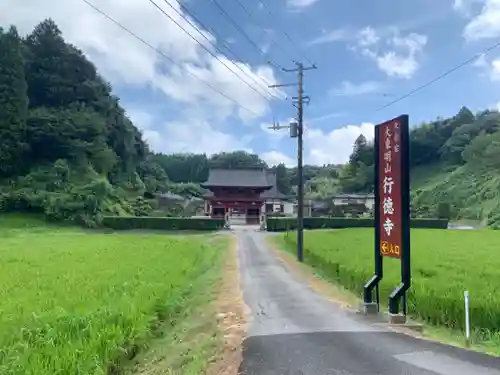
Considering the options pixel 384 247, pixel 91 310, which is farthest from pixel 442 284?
pixel 91 310

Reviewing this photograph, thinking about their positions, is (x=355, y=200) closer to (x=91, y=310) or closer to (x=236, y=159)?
(x=236, y=159)

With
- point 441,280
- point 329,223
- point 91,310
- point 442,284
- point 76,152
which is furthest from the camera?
point 76,152

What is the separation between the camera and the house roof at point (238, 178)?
4944 centimetres

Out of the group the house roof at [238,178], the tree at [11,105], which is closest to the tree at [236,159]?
the house roof at [238,178]

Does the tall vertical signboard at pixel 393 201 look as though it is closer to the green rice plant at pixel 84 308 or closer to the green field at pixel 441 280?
the green field at pixel 441 280

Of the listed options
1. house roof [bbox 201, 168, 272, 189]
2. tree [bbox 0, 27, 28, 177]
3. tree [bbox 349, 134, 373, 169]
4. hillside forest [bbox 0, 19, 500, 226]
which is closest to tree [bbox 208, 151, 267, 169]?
tree [bbox 349, 134, 373, 169]

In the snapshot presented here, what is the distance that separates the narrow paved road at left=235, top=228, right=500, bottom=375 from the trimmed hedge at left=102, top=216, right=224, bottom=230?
29018 mm

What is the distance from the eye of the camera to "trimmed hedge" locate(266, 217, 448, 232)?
3853 centimetres

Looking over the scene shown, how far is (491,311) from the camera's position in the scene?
22.4 feet

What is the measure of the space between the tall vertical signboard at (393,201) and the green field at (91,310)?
127 inches

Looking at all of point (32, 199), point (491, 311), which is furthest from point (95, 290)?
point (32, 199)

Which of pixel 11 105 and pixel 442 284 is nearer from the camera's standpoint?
pixel 442 284

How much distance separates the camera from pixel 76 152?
44562 millimetres

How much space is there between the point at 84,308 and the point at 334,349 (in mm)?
3850
